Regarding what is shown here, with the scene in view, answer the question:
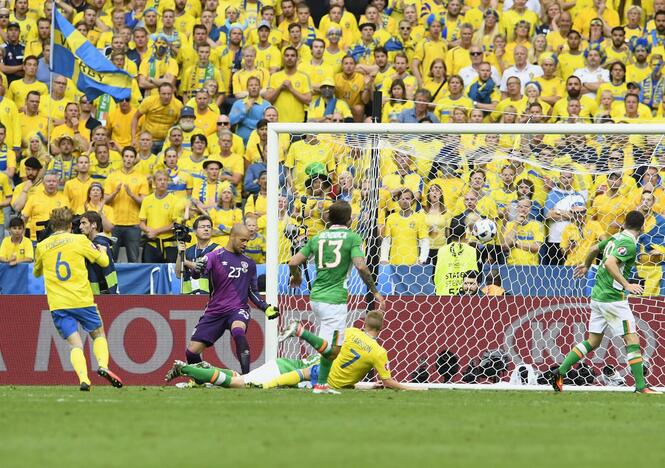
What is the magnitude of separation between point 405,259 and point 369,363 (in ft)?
10.9

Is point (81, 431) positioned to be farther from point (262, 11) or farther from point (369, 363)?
point (262, 11)

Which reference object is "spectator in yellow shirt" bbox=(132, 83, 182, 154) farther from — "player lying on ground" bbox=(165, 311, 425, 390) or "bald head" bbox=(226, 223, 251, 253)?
"player lying on ground" bbox=(165, 311, 425, 390)

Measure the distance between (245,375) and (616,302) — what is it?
418cm

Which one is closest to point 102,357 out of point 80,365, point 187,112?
point 80,365

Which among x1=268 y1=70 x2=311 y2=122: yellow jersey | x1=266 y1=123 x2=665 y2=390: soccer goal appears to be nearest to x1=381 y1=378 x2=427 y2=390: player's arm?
x1=266 y1=123 x2=665 y2=390: soccer goal

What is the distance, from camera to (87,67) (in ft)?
70.6

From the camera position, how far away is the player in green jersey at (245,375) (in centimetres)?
1341

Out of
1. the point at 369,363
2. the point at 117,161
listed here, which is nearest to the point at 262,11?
the point at 117,161

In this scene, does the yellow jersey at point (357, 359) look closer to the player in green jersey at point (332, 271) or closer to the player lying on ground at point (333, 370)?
the player lying on ground at point (333, 370)

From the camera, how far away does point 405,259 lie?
1656cm

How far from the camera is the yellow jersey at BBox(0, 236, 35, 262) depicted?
18.1 metres

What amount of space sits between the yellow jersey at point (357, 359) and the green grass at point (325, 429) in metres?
0.31

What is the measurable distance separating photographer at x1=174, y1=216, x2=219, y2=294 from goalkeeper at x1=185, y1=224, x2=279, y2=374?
0.57 metres

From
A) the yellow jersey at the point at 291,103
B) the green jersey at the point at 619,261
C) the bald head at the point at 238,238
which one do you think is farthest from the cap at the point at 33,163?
the green jersey at the point at 619,261
